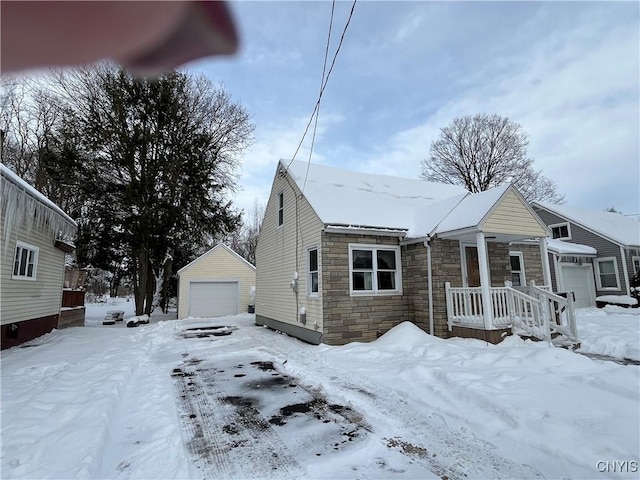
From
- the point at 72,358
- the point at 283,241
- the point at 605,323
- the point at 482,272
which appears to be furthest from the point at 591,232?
the point at 72,358

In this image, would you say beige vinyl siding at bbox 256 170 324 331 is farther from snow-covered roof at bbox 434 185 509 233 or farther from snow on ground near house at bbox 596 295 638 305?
snow on ground near house at bbox 596 295 638 305

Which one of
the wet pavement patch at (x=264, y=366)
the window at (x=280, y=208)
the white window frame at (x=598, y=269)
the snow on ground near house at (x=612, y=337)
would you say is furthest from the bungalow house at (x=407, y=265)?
the white window frame at (x=598, y=269)

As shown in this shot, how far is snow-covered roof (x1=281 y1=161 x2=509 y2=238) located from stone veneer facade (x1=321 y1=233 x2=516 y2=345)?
53 centimetres

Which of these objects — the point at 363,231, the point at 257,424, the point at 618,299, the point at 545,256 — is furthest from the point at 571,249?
the point at 257,424

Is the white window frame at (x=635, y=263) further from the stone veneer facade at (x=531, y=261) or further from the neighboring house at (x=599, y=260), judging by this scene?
the stone veneer facade at (x=531, y=261)

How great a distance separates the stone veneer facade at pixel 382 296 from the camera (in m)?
9.10

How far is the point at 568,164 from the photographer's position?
2242 cm

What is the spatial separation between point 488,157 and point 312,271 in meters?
23.2

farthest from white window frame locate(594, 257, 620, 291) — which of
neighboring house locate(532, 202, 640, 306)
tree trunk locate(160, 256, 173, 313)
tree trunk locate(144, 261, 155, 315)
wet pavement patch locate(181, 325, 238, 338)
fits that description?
tree trunk locate(144, 261, 155, 315)

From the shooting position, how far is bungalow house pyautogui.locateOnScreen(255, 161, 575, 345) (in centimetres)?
870

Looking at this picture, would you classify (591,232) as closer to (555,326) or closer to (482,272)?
(555,326)

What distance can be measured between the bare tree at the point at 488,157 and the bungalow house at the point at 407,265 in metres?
17.5

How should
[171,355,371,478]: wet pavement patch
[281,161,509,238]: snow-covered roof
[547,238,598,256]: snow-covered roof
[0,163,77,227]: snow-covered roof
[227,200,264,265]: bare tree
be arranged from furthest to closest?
[227,200,264,265]: bare tree
[547,238,598,256]: snow-covered roof
[281,161,509,238]: snow-covered roof
[0,163,77,227]: snow-covered roof
[171,355,371,478]: wet pavement patch

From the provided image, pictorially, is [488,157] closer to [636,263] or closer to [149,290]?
[636,263]
